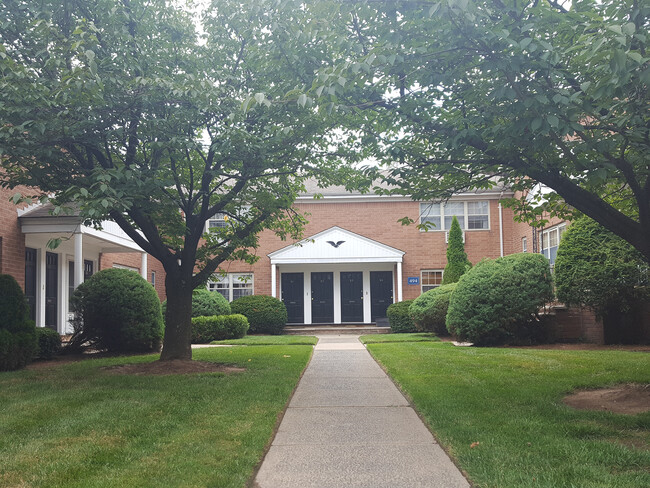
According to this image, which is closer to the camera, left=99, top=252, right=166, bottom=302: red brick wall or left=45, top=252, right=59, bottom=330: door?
left=45, top=252, right=59, bottom=330: door

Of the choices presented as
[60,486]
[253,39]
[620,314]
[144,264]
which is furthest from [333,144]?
[144,264]

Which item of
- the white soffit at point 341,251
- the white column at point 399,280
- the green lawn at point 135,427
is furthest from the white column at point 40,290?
the white column at point 399,280

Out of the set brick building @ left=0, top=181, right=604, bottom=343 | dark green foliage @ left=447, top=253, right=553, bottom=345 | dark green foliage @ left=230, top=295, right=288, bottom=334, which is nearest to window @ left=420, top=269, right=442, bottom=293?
brick building @ left=0, top=181, right=604, bottom=343

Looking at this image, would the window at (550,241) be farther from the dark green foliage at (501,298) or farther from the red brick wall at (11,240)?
the red brick wall at (11,240)

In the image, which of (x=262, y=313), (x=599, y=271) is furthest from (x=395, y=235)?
(x=599, y=271)

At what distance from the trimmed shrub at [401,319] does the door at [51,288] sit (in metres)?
11.1

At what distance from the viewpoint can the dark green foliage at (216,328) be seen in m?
17.1

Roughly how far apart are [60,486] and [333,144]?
24.5 feet

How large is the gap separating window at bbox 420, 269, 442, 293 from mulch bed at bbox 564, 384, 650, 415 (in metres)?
16.6

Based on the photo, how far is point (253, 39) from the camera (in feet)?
30.7

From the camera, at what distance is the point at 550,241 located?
66.6 feet

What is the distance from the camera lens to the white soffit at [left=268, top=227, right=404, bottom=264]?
76.1ft

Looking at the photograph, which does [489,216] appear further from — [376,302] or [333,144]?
[333,144]

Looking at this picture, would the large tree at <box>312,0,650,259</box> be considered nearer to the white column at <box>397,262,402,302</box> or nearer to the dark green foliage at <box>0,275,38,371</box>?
the dark green foliage at <box>0,275,38,371</box>
